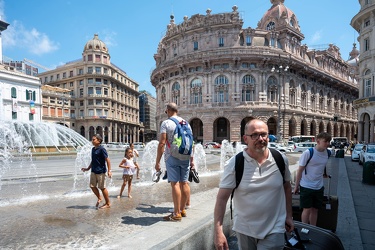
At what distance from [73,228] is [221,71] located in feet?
127

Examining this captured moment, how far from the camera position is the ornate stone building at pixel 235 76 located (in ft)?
131

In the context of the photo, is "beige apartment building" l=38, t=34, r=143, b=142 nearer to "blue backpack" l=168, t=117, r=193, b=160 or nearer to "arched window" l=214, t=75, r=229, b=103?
"arched window" l=214, t=75, r=229, b=103

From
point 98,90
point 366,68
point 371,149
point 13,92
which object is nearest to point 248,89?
point 366,68

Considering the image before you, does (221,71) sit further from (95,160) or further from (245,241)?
(245,241)

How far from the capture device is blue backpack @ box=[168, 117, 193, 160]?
3.91 metres

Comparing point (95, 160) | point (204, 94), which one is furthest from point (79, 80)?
point (95, 160)

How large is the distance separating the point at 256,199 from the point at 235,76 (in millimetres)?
39796

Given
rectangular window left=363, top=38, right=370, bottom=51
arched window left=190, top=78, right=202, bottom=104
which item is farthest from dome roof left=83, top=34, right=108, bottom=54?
rectangular window left=363, top=38, right=370, bottom=51

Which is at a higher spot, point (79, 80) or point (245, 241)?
point (79, 80)

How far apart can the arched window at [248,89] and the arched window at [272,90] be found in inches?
107

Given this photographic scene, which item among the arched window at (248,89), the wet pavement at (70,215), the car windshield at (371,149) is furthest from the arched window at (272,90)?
the wet pavement at (70,215)

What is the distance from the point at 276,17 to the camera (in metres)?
47.3

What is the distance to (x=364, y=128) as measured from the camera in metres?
29.8

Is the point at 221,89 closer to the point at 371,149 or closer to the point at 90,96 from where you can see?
Answer: the point at 371,149
